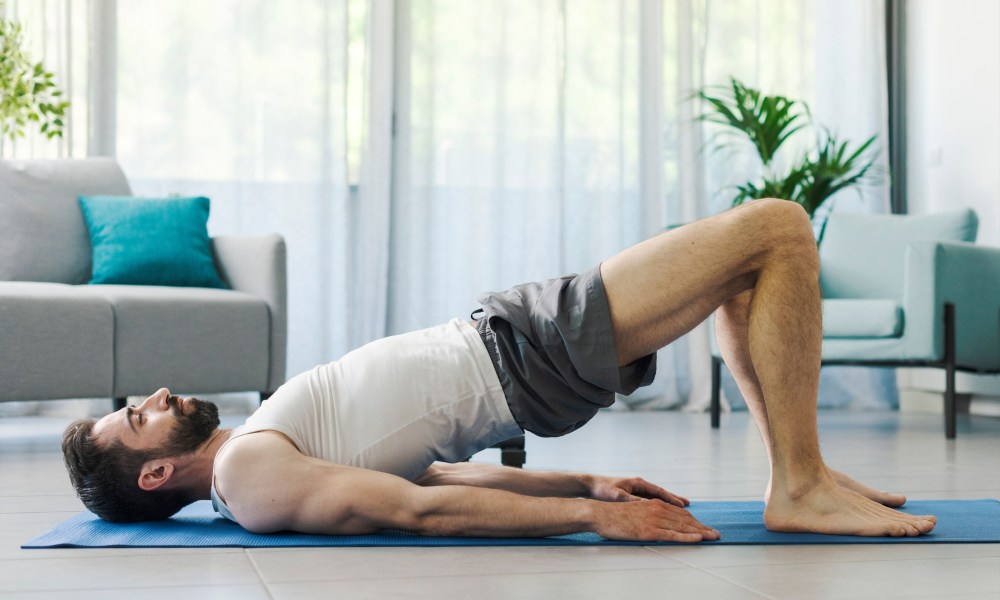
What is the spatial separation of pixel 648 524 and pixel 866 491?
0.56 meters

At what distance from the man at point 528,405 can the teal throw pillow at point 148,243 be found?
6.90ft

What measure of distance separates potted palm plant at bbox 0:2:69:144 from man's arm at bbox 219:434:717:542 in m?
3.04

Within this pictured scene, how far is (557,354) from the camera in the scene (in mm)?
1683

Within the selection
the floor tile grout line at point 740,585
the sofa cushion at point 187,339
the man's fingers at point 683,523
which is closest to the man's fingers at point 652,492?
the man's fingers at point 683,523

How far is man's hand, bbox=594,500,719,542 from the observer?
1.60 meters

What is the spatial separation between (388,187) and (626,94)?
4.33ft

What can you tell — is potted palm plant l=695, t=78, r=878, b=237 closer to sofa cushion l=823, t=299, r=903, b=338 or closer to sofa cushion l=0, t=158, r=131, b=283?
sofa cushion l=823, t=299, r=903, b=338

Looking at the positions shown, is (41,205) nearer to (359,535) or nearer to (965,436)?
(359,535)

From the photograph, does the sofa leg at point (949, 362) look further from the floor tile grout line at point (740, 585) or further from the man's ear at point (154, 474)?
the man's ear at point (154, 474)

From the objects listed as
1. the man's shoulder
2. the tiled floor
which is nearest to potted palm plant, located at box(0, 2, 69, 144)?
the tiled floor

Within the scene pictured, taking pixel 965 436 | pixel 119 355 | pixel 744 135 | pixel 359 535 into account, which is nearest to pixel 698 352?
pixel 744 135

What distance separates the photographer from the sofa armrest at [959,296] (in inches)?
147

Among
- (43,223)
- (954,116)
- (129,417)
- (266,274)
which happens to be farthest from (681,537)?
(954,116)

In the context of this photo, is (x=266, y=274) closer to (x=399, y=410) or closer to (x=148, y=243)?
(x=148, y=243)
